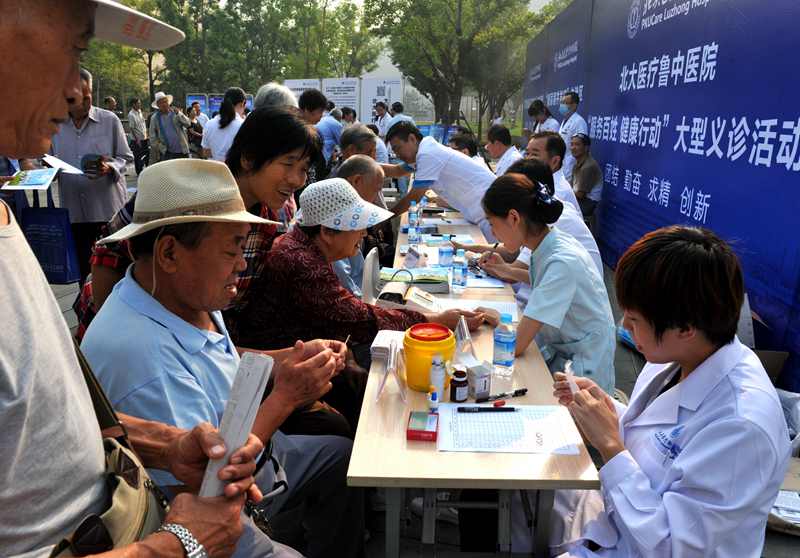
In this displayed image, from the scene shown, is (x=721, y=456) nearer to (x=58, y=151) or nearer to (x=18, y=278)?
(x=18, y=278)

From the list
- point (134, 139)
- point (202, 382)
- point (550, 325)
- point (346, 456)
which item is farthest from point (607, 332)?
point (134, 139)

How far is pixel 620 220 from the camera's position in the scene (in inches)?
249

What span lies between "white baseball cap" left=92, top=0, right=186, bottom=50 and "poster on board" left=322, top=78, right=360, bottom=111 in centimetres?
1798

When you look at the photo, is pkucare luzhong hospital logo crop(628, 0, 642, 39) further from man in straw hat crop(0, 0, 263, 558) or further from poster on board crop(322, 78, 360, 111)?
poster on board crop(322, 78, 360, 111)

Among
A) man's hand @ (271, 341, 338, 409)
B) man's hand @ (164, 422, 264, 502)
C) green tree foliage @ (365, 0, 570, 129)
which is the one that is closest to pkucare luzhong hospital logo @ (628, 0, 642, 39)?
man's hand @ (271, 341, 338, 409)

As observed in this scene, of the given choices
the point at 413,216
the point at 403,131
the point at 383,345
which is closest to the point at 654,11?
the point at 403,131

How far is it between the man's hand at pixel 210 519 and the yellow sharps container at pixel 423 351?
968 mm

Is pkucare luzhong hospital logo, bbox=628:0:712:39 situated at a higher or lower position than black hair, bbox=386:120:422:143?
higher

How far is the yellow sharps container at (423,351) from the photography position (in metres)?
1.97

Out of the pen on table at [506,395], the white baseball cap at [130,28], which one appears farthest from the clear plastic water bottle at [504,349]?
the white baseball cap at [130,28]

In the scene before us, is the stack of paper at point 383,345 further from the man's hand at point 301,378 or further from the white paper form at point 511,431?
the man's hand at point 301,378

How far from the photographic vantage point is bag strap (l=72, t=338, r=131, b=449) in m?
0.99

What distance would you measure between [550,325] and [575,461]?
83 centimetres

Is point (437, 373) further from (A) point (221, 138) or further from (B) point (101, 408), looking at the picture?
(A) point (221, 138)
